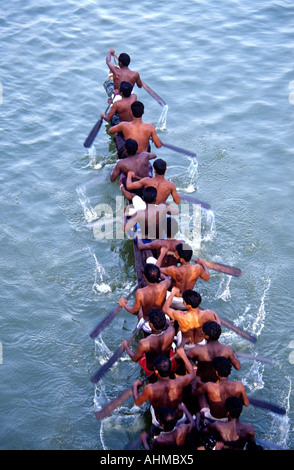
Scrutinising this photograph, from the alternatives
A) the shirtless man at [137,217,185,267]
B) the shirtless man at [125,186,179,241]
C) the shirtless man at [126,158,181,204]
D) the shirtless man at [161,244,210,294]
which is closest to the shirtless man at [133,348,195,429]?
the shirtless man at [161,244,210,294]

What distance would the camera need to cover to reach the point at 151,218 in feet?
27.6

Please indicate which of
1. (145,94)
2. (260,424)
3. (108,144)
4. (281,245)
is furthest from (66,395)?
(145,94)

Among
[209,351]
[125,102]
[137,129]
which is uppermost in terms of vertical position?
[125,102]

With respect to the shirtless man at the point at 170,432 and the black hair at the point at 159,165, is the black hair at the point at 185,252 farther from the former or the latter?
the shirtless man at the point at 170,432

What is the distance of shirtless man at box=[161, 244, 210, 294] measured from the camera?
7285 mm

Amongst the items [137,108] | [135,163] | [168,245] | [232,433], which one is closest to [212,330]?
[232,433]

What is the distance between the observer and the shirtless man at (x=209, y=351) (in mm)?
6320

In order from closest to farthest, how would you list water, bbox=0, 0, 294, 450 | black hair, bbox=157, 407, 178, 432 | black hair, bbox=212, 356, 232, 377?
1. black hair, bbox=157, 407, 178, 432
2. black hair, bbox=212, 356, 232, 377
3. water, bbox=0, 0, 294, 450

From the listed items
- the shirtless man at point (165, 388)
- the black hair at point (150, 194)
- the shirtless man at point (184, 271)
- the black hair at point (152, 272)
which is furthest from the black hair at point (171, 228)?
the shirtless man at point (165, 388)

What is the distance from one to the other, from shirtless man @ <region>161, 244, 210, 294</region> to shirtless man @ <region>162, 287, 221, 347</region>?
594mm

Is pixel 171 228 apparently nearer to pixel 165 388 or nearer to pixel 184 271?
pixel 184 271

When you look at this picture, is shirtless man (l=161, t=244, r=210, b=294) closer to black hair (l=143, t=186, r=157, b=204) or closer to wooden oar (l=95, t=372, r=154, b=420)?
black hair (l=143, t=186, r=157, b=204)

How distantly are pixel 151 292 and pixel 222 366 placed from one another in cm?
157

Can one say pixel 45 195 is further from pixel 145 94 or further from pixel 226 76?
pixel 226 76
